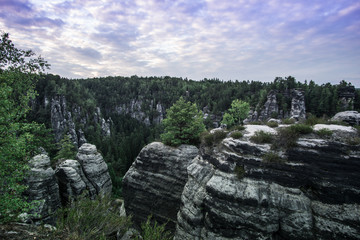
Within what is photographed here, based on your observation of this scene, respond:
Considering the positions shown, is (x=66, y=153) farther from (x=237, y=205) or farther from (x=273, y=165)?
(x=273, y=165)

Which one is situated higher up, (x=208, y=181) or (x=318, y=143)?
(x=318, y=143)

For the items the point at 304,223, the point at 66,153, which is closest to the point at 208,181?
the point at 304,223

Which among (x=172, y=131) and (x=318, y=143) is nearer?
(x=318, y=143)

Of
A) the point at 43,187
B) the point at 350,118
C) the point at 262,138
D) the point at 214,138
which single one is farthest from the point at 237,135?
the point at 43,187

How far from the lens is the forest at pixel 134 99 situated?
57469mm

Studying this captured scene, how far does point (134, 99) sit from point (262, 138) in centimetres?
15252

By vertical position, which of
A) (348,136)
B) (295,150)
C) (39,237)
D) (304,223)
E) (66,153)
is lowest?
(66,153)

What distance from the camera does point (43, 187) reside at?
17703mm

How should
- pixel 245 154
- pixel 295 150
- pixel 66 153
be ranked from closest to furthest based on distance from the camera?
pixel 295 150 → pixel 245 154 → pixel 66 153

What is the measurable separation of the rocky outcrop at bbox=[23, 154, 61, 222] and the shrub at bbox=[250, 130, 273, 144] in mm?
20671

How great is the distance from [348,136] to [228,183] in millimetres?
8789

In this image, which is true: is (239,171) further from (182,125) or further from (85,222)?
(85,222)

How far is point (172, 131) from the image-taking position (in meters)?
21.0

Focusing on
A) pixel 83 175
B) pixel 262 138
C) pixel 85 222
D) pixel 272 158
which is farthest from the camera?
pixel 83 175
